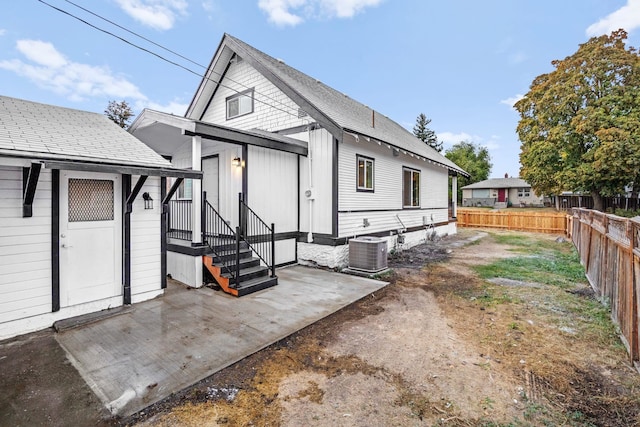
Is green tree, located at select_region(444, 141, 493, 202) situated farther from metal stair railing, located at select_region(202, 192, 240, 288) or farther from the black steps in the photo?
the black steps

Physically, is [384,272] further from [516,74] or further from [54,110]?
[516,74]

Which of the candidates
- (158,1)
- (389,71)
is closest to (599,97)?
(389,71)

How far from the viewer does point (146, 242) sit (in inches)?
205

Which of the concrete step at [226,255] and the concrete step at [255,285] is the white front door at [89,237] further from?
the concrete step at [255,285]

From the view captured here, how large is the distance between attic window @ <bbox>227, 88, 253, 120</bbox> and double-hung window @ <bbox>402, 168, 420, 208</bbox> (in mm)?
5856

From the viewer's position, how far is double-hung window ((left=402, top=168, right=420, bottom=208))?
10.9 meters

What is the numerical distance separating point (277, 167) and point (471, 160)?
47.9m

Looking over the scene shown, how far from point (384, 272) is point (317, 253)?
70.9 inches

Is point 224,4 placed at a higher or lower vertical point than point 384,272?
higher

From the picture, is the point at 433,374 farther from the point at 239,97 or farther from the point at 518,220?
the point at 518,220

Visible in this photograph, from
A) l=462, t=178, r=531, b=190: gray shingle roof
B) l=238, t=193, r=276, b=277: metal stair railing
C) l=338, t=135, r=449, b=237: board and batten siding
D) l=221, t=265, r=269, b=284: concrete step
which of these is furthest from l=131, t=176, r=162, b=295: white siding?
l=462, t=178, r=531, b=190: gray shingle roof

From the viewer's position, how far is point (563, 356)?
335 cm

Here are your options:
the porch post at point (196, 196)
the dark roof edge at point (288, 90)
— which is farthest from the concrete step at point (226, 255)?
the dark roof edge at point (288, 90)

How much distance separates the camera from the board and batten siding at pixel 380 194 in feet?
25.6
